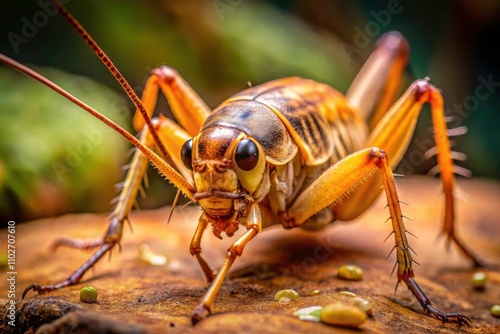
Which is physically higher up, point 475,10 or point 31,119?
point 475,10

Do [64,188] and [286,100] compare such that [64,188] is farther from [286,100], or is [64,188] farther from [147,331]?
[147,331]

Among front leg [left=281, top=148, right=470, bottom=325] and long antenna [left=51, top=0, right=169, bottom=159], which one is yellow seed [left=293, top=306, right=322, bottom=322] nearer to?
front leg [left=281, top=148, right=470, bottom=325]

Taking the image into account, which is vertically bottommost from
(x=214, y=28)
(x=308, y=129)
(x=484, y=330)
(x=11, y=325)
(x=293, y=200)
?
(x=484, y=330)

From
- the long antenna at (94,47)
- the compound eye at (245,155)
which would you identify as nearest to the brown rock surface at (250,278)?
the compound eye at (245,155)

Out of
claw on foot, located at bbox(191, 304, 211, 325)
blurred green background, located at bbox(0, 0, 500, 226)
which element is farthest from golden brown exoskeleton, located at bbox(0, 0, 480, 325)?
blurred green background, located at bbox(0, 0, 500, 226)

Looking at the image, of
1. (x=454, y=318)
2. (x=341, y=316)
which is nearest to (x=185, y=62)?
(x=454, y=318)

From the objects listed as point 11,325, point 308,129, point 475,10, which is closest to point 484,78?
point 475,10

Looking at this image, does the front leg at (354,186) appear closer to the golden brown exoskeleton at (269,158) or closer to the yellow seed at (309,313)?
the golden brown exoskeleton at (269,158)
